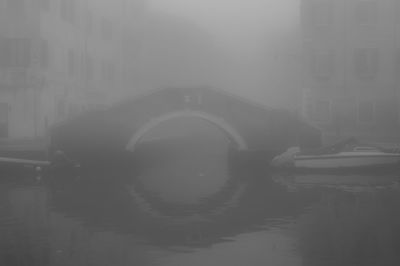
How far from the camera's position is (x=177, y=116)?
92.6 feet

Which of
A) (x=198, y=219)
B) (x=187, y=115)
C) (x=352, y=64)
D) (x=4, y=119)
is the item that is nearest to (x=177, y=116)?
(x=187, y=115)

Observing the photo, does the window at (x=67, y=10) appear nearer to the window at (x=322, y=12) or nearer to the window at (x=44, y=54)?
the window at (x=44, y=54)

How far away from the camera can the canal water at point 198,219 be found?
12.2 metres

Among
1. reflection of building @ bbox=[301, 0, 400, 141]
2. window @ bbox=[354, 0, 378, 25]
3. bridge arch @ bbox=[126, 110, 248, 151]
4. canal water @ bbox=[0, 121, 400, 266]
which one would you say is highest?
window @ bbox=[354, 0, 378, 25]

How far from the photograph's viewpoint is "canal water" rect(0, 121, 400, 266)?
12180 millimetres

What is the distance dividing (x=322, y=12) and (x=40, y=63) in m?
15.5

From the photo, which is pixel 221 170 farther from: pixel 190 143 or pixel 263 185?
pixel 190 143

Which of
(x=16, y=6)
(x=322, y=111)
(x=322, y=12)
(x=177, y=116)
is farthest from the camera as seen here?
(x=322, y=111)

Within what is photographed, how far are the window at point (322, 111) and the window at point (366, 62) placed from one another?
2.38 m

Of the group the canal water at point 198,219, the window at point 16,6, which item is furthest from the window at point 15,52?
the canal water at point 198,219

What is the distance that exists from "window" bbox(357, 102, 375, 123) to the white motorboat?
6.94 metres

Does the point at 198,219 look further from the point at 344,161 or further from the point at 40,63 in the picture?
the point at 40,63

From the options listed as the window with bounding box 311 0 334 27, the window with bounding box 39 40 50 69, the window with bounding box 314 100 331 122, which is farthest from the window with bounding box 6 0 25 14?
the window with bounding box 314 100 331 122

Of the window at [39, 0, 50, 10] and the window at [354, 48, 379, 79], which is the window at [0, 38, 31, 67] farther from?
the window at [354, 48, 379, 79]
